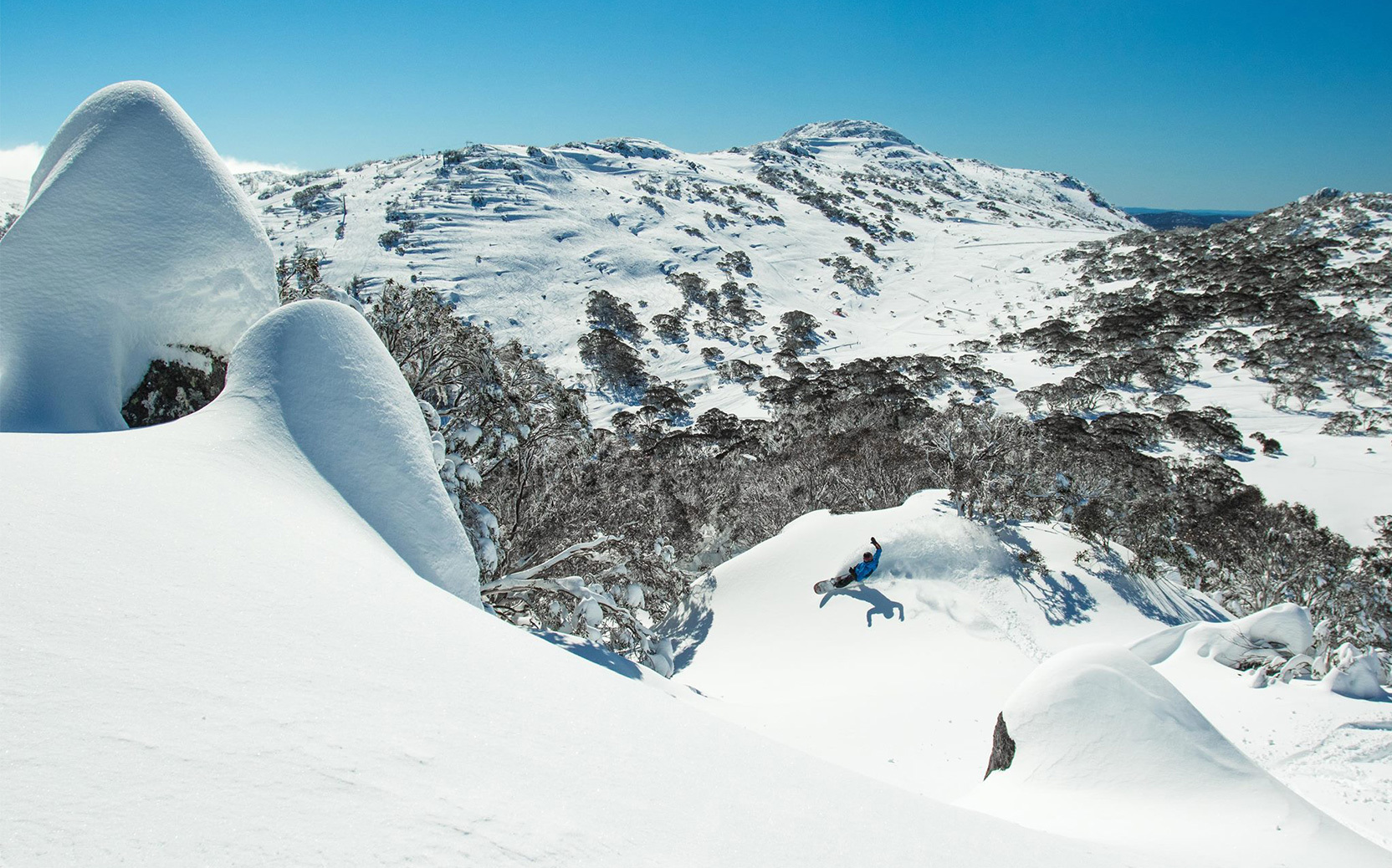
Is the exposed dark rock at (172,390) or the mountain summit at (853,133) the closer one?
the exposed dark rock at (172,390)

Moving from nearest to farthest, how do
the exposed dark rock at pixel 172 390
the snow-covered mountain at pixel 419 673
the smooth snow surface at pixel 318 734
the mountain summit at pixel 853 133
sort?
1. the smooth snow surface at pixel 318 734
2. the snow-covered mountain at pixel 419 673
3. the exposed dark rock at pixel 172 390
4. the mountain summit at pixel 853 133

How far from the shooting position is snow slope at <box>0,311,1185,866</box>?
1.75 m

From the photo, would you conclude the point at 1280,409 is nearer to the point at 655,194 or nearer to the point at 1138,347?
the point at 1138,347

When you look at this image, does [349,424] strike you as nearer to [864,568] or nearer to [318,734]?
[318,734]

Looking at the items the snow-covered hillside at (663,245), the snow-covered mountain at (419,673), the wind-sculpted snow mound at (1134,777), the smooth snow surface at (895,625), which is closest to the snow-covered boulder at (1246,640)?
the snow-covered mountain at (419,673)

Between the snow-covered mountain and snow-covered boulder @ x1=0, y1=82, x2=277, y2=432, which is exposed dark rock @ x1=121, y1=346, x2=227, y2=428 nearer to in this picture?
snow-covered boulder @ x1=0, y1=82, x2=277, y2=432

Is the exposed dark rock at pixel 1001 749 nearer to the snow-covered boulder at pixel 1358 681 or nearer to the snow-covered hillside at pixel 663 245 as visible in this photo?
the snow-covered boulder at pixel 1358 681

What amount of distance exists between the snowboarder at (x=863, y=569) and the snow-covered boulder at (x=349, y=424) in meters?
8.82

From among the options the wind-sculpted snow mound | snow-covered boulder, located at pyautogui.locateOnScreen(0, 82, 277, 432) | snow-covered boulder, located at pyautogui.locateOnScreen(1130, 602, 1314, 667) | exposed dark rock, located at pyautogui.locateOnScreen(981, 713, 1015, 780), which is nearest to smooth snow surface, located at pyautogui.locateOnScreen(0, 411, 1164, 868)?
the wind-sculpted snow mound

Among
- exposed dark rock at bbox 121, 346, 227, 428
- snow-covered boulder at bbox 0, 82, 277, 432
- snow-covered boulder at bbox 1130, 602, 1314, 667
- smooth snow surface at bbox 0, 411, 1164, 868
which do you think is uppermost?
snow-covered boulder at bbox 0, 82, 277, 432

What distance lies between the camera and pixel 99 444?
446 cm

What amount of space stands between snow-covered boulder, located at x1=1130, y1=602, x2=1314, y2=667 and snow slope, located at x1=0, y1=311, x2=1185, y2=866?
9.02 metres

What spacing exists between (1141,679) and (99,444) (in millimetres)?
8758

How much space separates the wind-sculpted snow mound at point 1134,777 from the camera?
13.2ft
